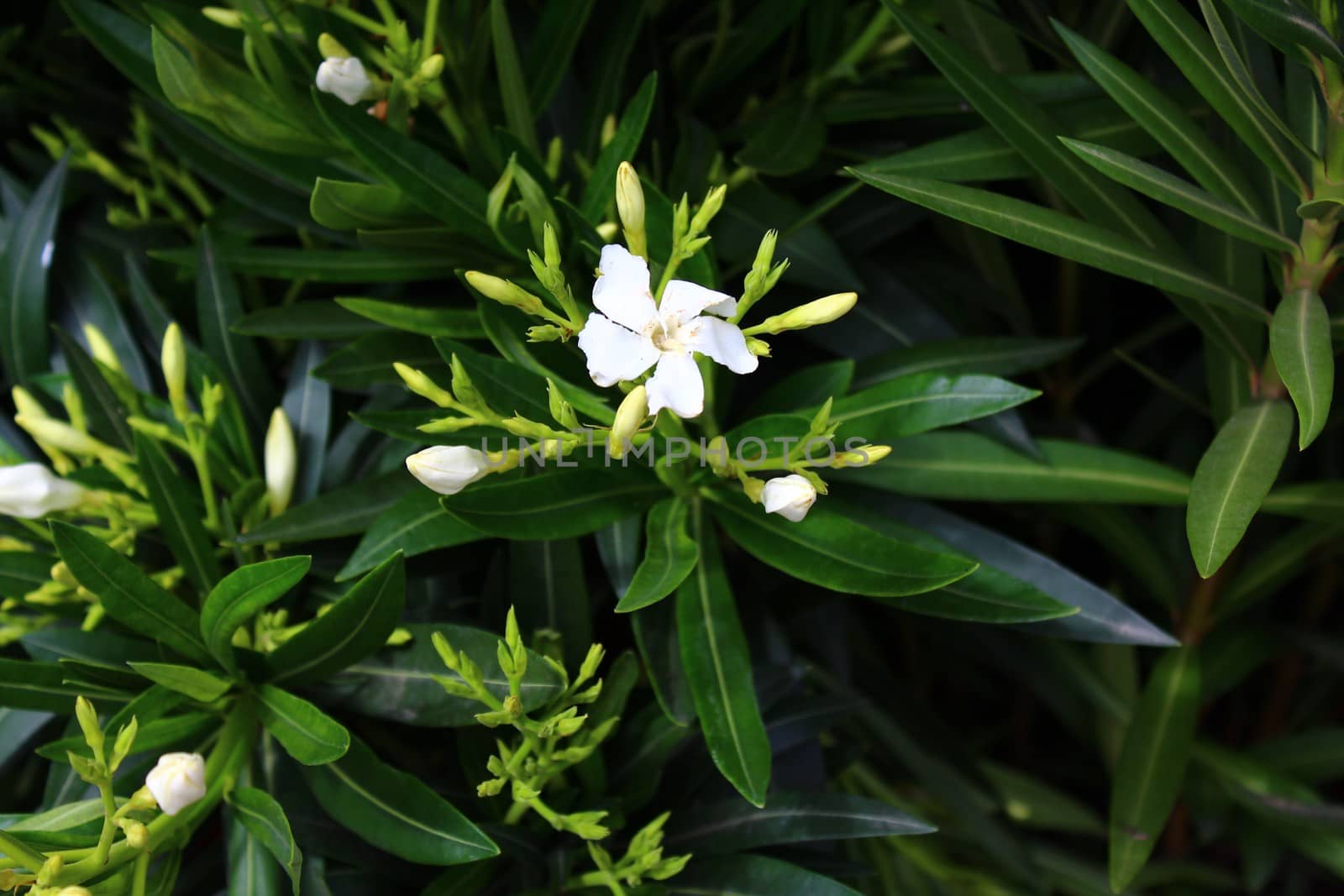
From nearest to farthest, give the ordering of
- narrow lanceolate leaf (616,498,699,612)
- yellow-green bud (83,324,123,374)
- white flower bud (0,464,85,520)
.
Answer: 1. narrow lanceolate leaf (616,498,699,612)
2. white flower bud (0,464,85,520)
3. yellow-green bud (83,324,123,374)

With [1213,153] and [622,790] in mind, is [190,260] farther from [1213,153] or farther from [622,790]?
[1213,153]

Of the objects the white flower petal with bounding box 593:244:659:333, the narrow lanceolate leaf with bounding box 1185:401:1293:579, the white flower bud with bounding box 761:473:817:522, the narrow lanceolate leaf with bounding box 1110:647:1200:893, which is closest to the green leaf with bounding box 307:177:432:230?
the white flower petal with bounding box 593:244:659:333

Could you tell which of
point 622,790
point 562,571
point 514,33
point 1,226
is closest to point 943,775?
point 622,790

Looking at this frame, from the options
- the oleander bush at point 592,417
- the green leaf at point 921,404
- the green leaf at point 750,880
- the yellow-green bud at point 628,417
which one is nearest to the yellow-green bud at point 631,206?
the oleander bush at point 592,417

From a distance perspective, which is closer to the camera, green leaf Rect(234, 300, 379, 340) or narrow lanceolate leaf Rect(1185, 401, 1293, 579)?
narrow lanceolate leaf Rect(1185, 401, 1293, 579)

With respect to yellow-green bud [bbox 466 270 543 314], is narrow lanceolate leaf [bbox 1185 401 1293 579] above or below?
below

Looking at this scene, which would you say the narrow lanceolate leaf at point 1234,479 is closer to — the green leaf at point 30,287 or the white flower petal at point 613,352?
the white flower petal at point 613,352

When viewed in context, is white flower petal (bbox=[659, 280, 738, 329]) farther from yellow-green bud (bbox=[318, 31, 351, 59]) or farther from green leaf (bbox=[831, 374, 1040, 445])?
yellow-green bud (bbox=[318, 31, 351, 59])

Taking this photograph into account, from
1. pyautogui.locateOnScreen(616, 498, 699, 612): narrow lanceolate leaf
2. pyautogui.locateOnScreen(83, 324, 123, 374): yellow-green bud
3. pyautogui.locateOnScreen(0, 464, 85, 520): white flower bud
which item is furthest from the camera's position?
pyautogui.locateOnScreen(83, 324, 123, 374): yellow-green bud
